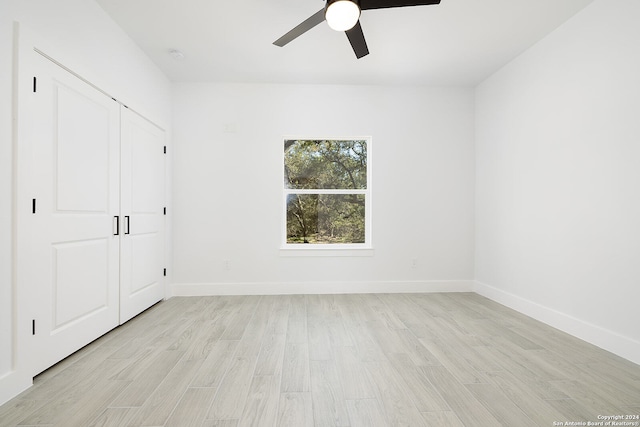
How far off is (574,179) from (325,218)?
271 centimetres

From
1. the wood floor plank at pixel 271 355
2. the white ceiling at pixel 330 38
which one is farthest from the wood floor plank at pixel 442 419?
the white ceiling at pixel 330 38

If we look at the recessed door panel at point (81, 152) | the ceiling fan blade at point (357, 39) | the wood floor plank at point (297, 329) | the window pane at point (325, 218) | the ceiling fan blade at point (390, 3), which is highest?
the ceiling fan blade at point (390, 3)

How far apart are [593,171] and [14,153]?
4.05m

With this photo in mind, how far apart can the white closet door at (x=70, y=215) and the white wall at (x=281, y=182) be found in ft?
4.33

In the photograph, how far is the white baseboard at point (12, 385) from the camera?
1736 mm

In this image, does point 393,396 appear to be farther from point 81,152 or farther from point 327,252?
point 81,152

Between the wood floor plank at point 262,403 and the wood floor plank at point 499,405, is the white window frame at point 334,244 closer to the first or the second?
the wood floor plank at point 262,403

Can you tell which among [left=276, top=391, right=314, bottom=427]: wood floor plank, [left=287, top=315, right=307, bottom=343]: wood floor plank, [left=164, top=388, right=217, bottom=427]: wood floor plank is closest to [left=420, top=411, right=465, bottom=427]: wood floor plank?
[left=276, top=391, right=314, bottom=427]: wood floor plank

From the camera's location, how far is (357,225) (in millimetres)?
4488

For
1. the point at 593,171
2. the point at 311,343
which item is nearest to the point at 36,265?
the point at 311,343

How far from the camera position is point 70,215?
2.33 meters

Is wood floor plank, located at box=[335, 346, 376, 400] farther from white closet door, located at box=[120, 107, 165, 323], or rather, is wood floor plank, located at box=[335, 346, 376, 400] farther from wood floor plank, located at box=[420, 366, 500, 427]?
white closet door, located at box=[120, 107, 165, 323]

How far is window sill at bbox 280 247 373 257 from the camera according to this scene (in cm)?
428

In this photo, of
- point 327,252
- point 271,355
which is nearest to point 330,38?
point 327,252
